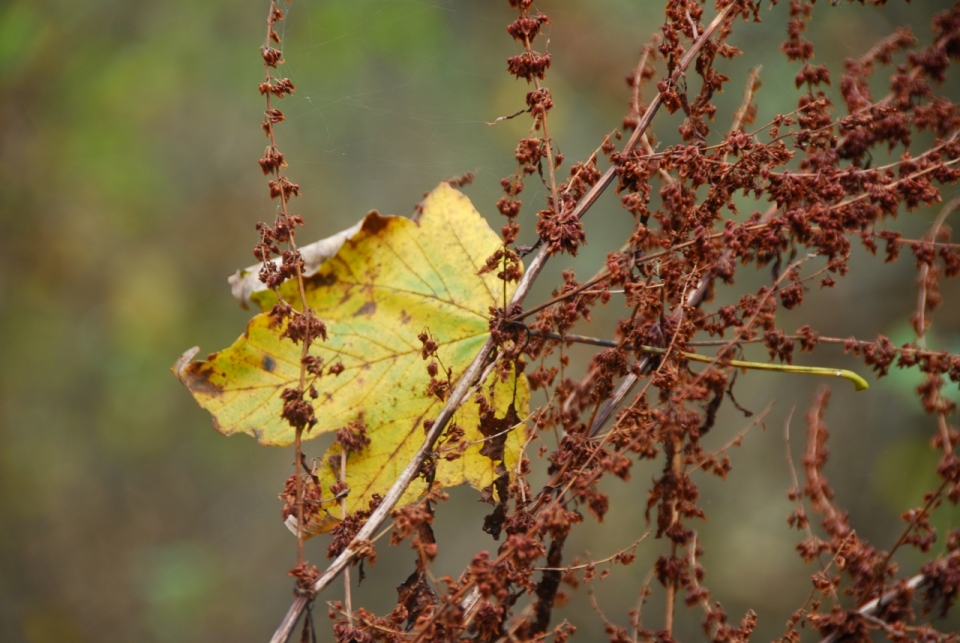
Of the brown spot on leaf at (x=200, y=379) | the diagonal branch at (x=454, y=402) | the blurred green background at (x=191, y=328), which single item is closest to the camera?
the diagonal branch at (x=454, y=402)

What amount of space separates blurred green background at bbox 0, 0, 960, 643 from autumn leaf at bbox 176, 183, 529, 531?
656 millimetres

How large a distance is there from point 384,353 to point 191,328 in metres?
0.96

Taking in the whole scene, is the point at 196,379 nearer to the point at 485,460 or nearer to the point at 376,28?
the point at 485,460

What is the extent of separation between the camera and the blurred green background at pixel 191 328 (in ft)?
3.87

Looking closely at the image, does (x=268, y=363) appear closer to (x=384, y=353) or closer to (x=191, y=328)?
(x=384, y=353)

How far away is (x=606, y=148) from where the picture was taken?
1.35ft

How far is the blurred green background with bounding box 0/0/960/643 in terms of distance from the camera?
3.87 feet

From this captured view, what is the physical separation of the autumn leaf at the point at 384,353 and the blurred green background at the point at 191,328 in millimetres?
656

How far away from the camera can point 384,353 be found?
0.48 meters

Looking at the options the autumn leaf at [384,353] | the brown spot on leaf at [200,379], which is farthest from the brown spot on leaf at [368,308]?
the brown spot on leaf at [200,379]

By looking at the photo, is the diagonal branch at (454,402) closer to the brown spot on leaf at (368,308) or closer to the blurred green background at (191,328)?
the brown spot on leaf at (368,308)

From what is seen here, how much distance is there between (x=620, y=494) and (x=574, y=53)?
2.67 feet

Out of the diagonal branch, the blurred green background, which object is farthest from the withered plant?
the blurred green background

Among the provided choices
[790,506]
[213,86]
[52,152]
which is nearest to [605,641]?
[790,506]
